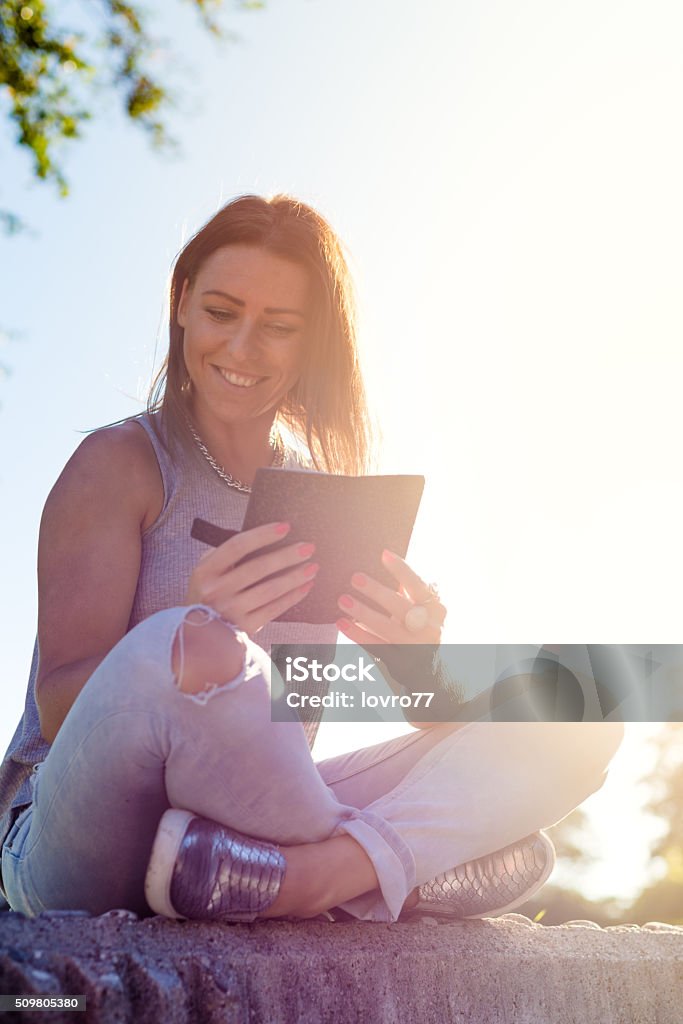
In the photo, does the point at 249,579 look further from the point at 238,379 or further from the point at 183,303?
the point at 183,303

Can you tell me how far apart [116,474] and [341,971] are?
134 cm

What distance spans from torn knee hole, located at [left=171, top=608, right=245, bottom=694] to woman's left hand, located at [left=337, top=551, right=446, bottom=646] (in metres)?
0.56

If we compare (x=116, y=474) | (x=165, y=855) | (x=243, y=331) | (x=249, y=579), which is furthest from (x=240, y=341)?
(x=165, y=855)

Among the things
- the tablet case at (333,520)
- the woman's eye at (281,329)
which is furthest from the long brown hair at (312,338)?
the tablet case at (333,520)

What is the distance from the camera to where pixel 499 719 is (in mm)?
2301

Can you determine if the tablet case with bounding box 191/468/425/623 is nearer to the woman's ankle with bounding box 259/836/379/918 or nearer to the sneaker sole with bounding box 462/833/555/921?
the woman's ankle with bounding box 259/836/379/918

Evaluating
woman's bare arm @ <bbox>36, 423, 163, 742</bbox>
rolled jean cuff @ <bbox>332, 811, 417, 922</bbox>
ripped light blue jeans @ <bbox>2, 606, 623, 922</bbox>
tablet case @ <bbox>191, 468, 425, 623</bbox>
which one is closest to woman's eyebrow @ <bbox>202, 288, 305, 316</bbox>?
woman's bare arm @ <bbox>36, 423, 163, 742</bbox>

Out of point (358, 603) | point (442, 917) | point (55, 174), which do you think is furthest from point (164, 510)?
point (55, 174)

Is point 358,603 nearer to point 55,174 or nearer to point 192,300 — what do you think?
point 192,300

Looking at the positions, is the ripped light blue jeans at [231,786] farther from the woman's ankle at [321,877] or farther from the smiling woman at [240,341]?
the smiling woman at [240,341]

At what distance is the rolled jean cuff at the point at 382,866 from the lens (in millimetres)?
2059

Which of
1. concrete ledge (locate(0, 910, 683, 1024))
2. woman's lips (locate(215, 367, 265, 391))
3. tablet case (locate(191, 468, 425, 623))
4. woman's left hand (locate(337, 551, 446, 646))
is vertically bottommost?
concrete ledge (locate(0, 910, 683, 1024))

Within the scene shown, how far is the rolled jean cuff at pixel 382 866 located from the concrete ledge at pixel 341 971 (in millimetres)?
38

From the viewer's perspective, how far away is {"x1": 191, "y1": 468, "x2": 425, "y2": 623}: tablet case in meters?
2.19
